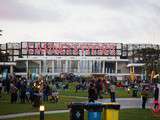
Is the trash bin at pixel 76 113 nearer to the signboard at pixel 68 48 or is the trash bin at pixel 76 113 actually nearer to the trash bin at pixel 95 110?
the trash bin at pixel 95 110

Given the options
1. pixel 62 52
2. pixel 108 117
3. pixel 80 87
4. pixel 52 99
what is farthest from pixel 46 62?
pixel 108 117

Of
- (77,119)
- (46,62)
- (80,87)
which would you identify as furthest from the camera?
(46,62)

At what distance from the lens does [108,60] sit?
6407 inches

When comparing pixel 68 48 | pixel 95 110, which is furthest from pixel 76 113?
pixel 68 48

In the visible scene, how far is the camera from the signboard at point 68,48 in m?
162

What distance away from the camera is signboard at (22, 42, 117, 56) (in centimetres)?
16212

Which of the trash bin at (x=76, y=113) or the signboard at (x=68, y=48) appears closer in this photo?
the trash bin at (x=76, y=113)

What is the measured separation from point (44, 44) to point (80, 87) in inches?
3857

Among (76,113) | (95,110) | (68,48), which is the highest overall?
(68,48)

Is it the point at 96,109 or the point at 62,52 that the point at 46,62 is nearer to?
the point at 62,52

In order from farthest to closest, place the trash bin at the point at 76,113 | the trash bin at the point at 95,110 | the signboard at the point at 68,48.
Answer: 1. the signboard at the point at 68,48
2. the trash bin at the point at 95,110
3. the trash bin at the point at 76,113

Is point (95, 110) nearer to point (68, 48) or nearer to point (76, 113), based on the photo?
point (76, 113)

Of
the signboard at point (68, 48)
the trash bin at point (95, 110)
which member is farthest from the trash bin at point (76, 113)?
the signboard at point (68, 48)

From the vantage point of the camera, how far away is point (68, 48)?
162125 millimetres
